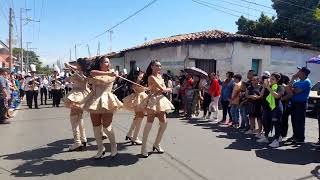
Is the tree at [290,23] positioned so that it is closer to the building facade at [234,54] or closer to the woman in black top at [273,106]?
the building facade at [234,54]

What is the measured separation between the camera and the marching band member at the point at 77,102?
849 cm

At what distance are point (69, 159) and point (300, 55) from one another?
67.2ft

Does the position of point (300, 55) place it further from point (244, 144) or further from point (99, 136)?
point (99, 136)

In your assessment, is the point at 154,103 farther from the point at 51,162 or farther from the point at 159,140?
the point at 51,162

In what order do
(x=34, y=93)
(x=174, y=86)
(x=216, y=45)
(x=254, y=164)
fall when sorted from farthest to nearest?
(x=216, y=45) < (x=34, y=93) < (x=174, y=86) < (x=254, y=164)

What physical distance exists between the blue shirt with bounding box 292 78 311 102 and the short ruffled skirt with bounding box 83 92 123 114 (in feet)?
14.7

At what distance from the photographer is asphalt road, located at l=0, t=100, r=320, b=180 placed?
6.74m

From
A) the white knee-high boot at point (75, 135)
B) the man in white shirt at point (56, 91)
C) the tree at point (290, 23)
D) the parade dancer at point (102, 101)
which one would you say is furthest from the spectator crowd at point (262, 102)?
the tree at point (290, 23)

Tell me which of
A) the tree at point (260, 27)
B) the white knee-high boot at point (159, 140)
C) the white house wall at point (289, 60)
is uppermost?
the tree at point (260, 27)

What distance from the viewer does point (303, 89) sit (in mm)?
9555

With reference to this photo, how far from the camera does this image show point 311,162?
7.90 metres

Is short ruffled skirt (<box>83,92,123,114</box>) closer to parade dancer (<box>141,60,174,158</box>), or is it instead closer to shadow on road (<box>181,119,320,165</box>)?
parade dancer (<box>141,60,174,158</box>)

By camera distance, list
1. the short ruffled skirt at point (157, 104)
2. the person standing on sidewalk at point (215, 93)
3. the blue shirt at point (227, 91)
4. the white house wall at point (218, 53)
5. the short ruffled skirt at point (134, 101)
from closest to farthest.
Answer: the short ruffled skirt at point (157, 104) → the short ruffled skirt at point (134, 101) → the blue shirt at point (227, 91) → the person standing on sidewalk at point (215, 93) → the white house wall at point (218, 53)

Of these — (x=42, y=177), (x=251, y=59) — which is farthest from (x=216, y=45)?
(x=42, y=177)
